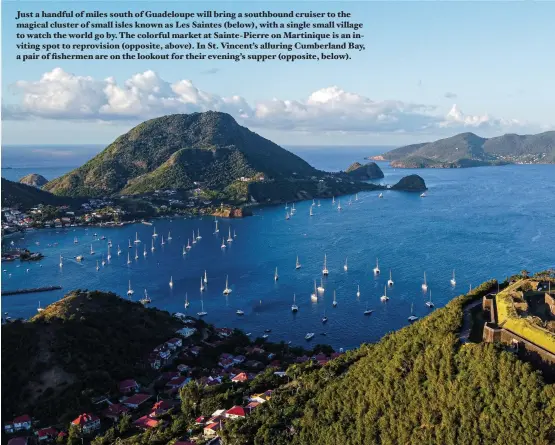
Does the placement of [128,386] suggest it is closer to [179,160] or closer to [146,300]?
[146,300]

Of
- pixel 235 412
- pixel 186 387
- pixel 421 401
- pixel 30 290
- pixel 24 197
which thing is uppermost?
pixel 24 197

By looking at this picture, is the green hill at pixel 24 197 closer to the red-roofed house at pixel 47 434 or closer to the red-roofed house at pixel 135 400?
the red-roofed house at pixel 135 400

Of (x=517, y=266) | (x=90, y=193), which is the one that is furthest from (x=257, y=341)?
(x=90, y=193)

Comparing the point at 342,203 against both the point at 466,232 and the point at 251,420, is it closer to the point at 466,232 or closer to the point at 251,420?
the point at 466,232

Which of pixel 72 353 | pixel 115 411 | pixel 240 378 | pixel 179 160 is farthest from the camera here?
pixel 179 160

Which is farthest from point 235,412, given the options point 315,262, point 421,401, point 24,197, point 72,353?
point 24,197

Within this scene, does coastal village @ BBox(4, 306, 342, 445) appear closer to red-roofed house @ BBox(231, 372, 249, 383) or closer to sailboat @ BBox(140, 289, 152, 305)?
red-roofed house @ BBox(231, 372, 249, 383)

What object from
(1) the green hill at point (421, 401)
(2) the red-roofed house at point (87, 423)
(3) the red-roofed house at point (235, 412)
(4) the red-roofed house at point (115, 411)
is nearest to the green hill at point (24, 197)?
(4) the red-roofed house at point (115, 411)

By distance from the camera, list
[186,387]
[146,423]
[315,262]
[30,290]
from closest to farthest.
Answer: [146,423]
[186,387]
[30,290]
[315,262]
